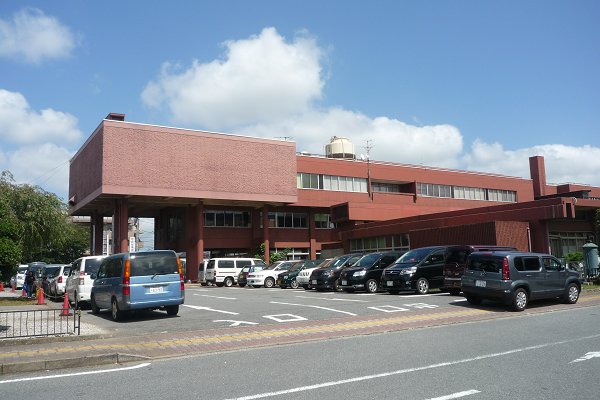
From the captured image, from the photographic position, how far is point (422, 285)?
20000 millimetres

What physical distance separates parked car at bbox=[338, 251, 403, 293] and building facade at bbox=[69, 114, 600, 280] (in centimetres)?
770

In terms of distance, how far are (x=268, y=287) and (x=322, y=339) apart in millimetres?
20840

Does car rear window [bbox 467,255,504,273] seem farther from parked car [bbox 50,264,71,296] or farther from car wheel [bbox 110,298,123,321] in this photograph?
parked car [bbox 50,264,71,296]

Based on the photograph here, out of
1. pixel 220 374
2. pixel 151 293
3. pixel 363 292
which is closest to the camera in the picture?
pixel 220 374

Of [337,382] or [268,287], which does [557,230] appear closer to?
[268,287]

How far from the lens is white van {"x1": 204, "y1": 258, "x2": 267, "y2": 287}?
36031 millimetres

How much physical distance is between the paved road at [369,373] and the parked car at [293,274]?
1860cm

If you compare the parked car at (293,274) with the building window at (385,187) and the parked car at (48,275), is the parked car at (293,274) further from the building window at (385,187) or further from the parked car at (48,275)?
the building window at (385,187)

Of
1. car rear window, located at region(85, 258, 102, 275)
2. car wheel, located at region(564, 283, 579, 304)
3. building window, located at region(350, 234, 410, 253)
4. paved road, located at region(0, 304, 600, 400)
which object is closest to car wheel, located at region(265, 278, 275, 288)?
building window, located at region(350, 234, 410, 253)

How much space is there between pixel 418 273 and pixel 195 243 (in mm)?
28852

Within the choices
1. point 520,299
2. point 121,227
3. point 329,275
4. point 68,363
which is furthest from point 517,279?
point 121,227

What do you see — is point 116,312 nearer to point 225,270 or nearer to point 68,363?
point 68,363

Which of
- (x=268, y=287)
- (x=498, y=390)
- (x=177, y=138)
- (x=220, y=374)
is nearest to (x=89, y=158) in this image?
(x=177, y=138)

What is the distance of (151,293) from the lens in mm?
14703
